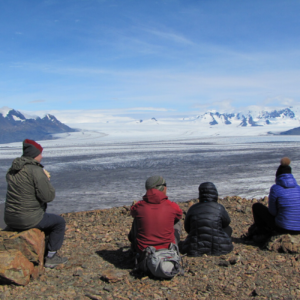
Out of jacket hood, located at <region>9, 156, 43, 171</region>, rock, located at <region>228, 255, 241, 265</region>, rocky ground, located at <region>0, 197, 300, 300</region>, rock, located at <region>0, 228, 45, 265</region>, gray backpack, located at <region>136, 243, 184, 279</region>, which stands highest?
jacket hood, located at <region>9, 156, 43, 171</region>

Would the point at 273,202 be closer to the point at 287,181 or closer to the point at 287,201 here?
the point at 287,201

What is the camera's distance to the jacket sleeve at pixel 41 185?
345 cm

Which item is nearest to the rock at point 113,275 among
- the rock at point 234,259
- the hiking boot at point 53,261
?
the hiking boot at point 53,261

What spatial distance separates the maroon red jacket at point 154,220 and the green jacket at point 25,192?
3.40ft

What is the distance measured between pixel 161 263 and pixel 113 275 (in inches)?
22.2

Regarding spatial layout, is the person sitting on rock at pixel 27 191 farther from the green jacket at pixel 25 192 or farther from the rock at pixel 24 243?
the rock at pixel 24 243

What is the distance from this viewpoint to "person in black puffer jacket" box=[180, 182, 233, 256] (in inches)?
155

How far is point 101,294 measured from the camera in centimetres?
320

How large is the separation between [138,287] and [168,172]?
14.6 m

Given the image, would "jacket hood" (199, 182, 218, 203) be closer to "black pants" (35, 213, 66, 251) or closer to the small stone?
the small stone

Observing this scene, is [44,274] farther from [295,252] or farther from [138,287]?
[295,252]

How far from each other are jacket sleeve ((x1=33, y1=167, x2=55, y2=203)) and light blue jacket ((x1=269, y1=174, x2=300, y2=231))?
2.80m

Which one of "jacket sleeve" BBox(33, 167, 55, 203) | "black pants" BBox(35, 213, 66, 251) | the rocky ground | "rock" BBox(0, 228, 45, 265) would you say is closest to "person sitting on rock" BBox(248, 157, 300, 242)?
the rocky ground

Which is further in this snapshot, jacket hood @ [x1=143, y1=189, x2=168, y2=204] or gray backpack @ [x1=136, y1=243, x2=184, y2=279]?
jacket hood @ [x1=143, y1=189, x2=168, y2=204]
